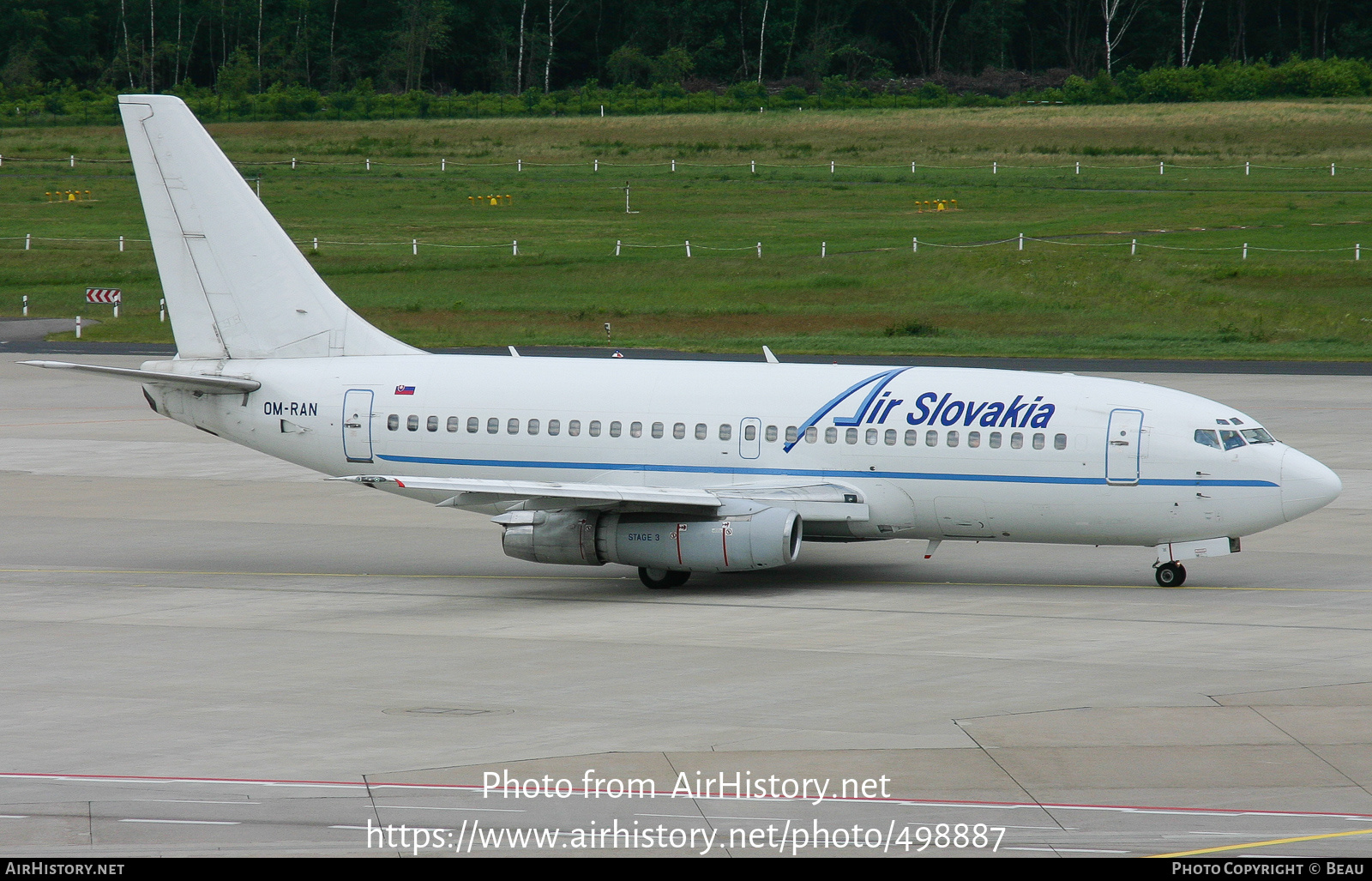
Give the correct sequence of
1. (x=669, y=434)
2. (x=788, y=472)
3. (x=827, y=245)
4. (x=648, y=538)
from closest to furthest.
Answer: (x=648, y=538)
(x=788, y=472)
(x=669, y=434)
(x=827, y=245)

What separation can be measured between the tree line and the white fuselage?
5377 inches

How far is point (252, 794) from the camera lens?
54.7ft

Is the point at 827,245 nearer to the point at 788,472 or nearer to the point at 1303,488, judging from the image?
the point at 788,472

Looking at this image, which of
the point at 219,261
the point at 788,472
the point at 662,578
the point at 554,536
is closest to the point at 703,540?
the point at 662,578

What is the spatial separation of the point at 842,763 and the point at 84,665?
463 inches

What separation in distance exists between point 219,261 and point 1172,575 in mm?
19935

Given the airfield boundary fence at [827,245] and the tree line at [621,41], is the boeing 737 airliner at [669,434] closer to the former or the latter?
the airfield boundary fence at [827,245]

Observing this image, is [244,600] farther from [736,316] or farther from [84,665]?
[736,316]

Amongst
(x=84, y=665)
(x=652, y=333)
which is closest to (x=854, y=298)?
(x=652, y=333)

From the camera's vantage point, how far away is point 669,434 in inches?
1208

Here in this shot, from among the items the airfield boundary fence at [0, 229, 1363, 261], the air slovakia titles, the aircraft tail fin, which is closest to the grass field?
the airfield boundary fence at [0, 229, 1363, 261]

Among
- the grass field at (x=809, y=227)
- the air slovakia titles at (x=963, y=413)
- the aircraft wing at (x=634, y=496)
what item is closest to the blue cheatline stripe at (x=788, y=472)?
the aircraft wing at (x=634, y=496)

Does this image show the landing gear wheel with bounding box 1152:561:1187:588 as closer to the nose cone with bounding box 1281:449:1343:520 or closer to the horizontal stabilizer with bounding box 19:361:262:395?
the nose cone with bounding box 1281:449:1343:520

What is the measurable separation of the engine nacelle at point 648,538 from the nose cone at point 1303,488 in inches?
337
